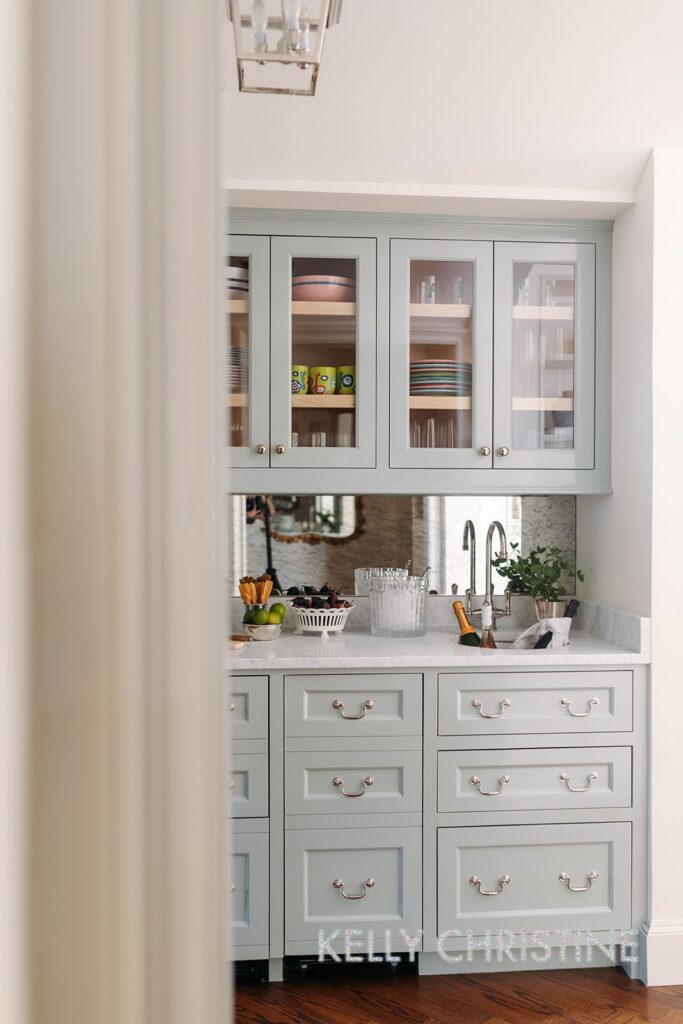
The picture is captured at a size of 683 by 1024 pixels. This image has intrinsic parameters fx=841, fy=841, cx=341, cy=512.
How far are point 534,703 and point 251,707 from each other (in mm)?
830

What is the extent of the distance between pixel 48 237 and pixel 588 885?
2.66m

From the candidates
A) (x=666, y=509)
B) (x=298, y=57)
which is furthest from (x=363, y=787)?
(x=298, y=57)

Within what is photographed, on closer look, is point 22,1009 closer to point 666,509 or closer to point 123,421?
point 123,421

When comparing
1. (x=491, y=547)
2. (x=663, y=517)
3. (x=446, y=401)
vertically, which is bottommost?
(x=491, y=547)

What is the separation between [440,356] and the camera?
275cm

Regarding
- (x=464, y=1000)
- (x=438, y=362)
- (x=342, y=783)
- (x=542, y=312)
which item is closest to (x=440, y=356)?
(x=438, y=362)

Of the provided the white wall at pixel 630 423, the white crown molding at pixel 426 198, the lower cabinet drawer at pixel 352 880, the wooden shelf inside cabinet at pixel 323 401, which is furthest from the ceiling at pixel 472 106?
the lower cabinet drawer at pixel 352 880

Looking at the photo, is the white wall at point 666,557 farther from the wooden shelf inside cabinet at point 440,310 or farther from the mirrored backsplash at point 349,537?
the mirrored backsplash at point 349,537

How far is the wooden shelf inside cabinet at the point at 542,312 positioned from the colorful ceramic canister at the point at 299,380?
2.35 feet

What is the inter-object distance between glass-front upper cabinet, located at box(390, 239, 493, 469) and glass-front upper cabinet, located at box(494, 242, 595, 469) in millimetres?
54

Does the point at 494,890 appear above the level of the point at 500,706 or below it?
below

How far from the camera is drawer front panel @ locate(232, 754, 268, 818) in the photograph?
95.1 inches

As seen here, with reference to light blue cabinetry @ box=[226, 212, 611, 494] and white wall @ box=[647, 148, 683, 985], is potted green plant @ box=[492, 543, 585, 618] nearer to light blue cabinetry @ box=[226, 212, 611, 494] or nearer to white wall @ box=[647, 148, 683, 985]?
light blue cabinetry @ box=[226, 212, 611, 494]

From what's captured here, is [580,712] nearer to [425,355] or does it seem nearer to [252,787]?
[252,787]
